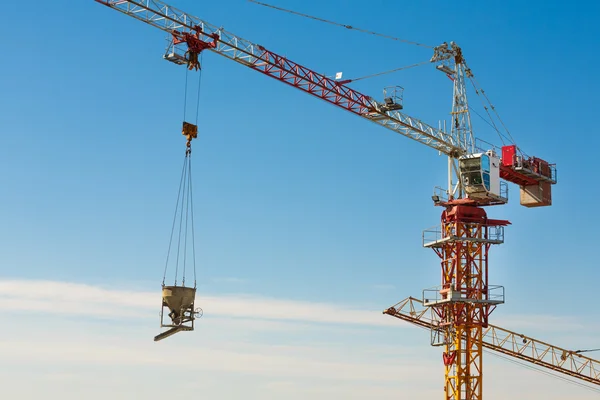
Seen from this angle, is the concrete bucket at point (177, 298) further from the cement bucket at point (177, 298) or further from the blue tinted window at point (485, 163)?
the blue tinted window at point (485, 163)

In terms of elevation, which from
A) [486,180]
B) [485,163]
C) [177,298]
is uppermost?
[485,163]

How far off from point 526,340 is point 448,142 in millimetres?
26983

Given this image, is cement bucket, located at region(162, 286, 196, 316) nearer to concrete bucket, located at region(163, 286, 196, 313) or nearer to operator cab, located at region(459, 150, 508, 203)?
concrete bucket, located at region(163, 286, 196, 313)

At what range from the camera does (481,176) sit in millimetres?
97500

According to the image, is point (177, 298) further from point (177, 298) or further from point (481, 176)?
point (481, 176)

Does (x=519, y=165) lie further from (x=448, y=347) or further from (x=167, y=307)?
(x=167, y=307)

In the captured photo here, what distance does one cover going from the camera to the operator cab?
3848 inches

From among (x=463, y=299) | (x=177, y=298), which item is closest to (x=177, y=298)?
(x=177, y=298)

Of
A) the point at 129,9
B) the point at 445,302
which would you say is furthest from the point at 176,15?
the point at 445,302

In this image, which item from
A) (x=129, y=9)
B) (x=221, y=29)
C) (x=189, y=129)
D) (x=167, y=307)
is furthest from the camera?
(x=221, y=29)

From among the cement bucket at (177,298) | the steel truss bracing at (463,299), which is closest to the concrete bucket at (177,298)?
the cement bucket at (177,298)

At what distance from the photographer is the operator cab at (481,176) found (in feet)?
321

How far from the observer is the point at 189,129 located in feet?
215

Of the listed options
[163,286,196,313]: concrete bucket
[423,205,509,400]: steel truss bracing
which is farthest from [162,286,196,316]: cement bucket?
[423,205,509,400]: steel truss bracing
